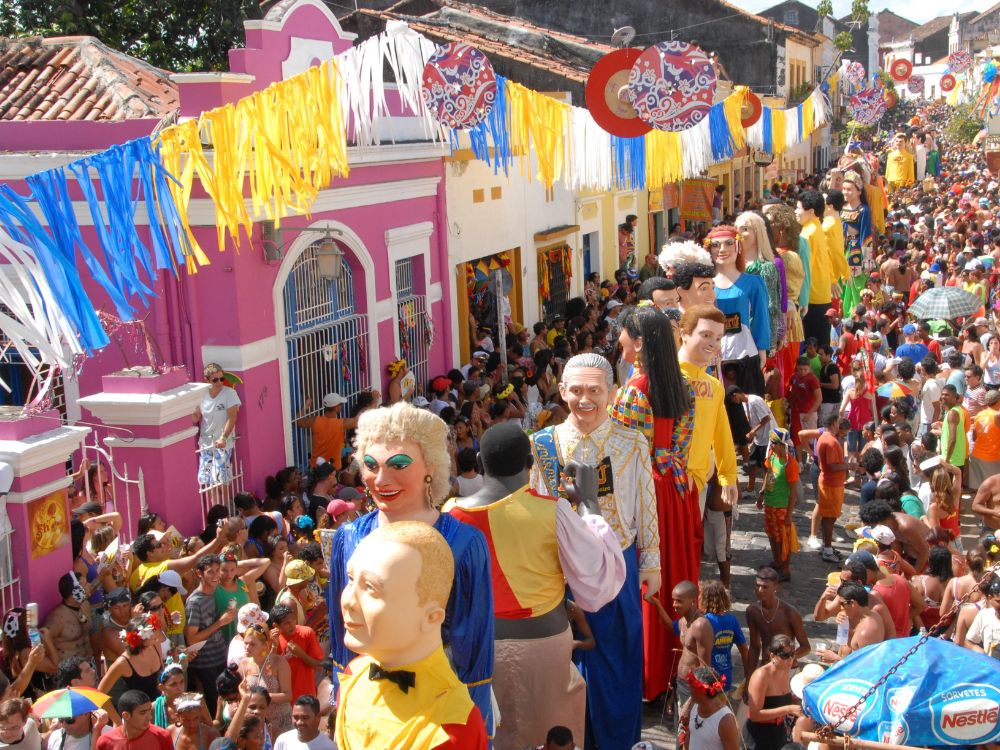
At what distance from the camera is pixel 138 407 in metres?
8.30

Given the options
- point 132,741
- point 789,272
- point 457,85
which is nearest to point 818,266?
point 789,272

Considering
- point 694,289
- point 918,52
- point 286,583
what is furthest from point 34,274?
point 918,52

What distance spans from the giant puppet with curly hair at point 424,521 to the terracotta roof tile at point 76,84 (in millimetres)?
6734

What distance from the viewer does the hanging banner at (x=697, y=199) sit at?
2289 cm

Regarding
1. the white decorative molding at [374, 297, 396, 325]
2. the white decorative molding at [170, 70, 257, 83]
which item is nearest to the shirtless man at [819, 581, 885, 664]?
the white decorative molding at [170, 70, 257, 83]

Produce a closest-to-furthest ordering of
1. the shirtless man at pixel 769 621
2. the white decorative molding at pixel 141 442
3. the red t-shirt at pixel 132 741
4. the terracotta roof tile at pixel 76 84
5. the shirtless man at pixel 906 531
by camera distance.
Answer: the red t-shirt at pixel 132 741
the shirtless man at pixel 769 621
the shirtless man at pixel 906 531
the white decorative molding at pixel 141 442
the terracotta roof tile at pixel 76 84

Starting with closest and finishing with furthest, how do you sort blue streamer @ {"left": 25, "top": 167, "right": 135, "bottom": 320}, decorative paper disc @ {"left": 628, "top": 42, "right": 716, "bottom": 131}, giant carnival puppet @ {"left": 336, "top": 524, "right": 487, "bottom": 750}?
giant carnival puppet @ {"left": 336, "top": 524, "right": 487, "bottom": 750} → blue streamer @ {"left": 25, "top": 167, "right": 135, "bottom": 320} → decorative paper disc @ {"left": 628, "top": 42, "right": 716, "bottom": 131}

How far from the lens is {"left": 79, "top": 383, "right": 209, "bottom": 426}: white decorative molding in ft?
27.1

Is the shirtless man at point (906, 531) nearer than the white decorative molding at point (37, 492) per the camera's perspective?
Result: No

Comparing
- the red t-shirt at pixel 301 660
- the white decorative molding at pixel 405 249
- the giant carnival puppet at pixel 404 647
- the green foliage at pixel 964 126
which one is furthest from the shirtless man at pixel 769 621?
the green foliage at pixel 964 126

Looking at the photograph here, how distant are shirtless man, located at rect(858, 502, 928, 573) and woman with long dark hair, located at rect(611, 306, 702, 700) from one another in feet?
4.38

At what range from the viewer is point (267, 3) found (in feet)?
68.5

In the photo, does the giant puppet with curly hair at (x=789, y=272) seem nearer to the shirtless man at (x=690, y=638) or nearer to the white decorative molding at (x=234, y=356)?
the white decorative molding at (x=234, y=356)

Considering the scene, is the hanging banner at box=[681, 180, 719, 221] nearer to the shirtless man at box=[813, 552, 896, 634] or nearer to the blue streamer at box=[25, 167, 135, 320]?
the shirtless man at box=[813, 552, 896, 634]
